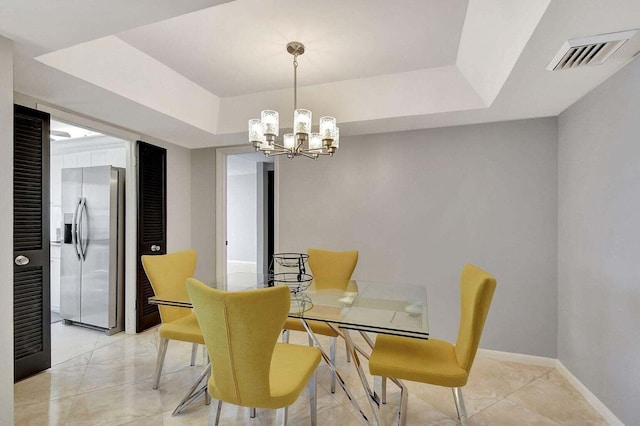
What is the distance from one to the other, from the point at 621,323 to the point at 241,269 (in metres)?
6.73

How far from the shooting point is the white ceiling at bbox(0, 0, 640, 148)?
4.92 feet

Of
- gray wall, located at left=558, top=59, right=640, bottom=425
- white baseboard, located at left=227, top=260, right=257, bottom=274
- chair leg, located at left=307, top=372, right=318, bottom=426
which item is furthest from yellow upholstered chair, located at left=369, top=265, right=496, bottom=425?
white baseboard, located at left=227, top=260, right=257, bottom=274

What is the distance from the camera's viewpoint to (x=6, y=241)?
1.67 m

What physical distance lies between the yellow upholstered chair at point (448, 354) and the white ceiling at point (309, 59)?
50.6 inches

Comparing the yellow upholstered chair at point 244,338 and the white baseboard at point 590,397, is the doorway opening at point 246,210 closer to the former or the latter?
the yellow upholstered chair at point 244,338

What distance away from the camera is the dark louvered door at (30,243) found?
230 centimetres

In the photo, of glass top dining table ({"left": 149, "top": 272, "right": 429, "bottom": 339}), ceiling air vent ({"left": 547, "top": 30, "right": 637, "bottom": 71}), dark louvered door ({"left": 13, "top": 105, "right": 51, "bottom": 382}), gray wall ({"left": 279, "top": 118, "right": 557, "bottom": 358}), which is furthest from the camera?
gray wall ({"left": 279, "top": 118, "right": 557, "bottom": 358})

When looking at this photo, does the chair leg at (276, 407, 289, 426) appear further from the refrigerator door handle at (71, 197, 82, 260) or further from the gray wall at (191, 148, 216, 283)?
the refrigerator door handle at (71, 197, 82, 260)

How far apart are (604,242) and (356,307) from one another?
1682mm

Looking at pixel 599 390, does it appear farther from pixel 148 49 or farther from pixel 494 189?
pixel 148 49

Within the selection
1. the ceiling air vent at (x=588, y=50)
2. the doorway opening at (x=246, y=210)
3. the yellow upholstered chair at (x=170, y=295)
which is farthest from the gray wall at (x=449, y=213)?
the yellow upholstered chair at (x=170, y=295)

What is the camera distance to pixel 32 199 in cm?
240

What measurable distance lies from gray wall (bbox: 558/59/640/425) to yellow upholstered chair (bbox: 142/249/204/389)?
259cm

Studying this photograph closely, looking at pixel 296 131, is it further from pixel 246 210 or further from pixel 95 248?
pixel 246 210
